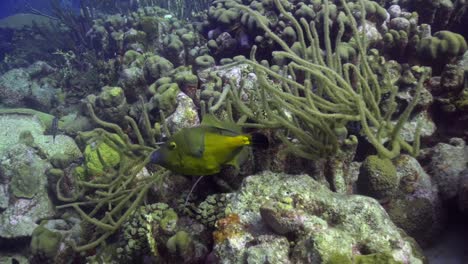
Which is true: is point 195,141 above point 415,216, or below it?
above

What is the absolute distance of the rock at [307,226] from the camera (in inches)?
83.4

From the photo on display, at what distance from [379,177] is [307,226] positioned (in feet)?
3.20

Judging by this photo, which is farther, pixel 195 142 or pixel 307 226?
pixel 307 226

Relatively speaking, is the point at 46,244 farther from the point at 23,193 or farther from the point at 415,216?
the point at 415,216

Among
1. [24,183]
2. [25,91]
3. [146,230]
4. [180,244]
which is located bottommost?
[25,91]

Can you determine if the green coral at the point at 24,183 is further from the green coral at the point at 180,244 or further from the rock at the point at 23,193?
the green coral at the point at 180,244

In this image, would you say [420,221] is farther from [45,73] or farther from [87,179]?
[45,73]

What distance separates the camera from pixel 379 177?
2.87 meters

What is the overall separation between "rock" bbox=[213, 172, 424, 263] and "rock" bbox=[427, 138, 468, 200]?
0.88 m

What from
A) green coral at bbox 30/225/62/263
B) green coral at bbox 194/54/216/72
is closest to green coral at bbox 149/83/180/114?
green coral at bbox 194/54/216/72

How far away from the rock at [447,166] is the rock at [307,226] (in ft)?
2.89

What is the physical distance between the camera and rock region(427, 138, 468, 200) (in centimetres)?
309

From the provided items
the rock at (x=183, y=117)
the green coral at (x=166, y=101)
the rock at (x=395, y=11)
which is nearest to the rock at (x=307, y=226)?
the rock at (x=183, y=117)

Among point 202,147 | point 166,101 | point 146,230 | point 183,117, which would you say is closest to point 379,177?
point 202,147
